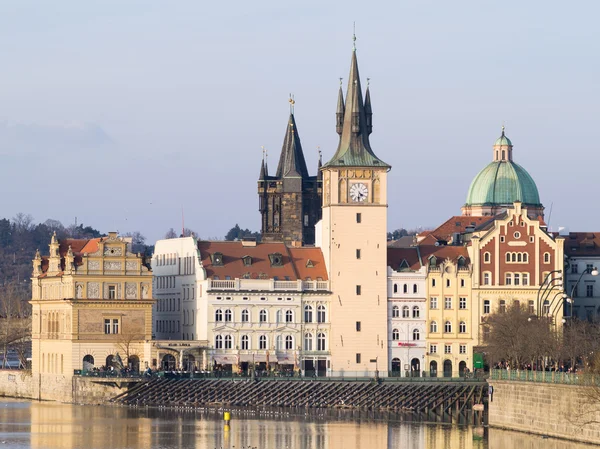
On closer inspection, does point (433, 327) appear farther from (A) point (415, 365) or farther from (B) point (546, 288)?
(B) point (546, 288)

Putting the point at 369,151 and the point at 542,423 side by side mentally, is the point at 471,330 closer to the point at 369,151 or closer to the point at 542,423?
the point at 369,151

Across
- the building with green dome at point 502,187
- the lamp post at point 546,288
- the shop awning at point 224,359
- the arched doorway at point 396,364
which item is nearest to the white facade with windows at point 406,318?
the arched doorway at point 396,364

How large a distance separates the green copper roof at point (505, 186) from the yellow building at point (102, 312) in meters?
45.7

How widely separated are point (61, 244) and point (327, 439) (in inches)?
2065

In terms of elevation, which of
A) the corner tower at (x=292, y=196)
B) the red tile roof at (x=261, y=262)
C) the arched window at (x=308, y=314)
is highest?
the corner tower at (x=292, y=196)

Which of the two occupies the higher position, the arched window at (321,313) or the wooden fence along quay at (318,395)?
the arched window at (321,313)

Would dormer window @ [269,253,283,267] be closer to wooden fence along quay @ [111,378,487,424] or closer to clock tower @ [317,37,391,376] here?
clock tower @ [317,37,391,376]

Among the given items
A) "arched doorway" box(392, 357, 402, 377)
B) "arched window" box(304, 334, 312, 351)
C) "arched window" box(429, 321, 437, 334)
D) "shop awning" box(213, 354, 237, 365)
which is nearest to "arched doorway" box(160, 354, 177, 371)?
"shop awning" box(213, 354, 237, 365)

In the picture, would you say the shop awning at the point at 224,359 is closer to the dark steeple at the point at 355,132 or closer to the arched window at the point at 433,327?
the arched window at the point at 433,327

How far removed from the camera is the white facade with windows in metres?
165

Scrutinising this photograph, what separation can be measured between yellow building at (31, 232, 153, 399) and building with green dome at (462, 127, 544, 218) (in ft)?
149

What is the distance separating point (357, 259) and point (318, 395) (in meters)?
18.5

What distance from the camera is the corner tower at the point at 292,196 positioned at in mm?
196250

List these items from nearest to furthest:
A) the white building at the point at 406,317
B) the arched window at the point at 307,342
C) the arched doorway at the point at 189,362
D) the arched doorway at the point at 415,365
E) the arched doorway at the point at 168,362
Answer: the arched doorway at the point at 189,362 < the arched doorway at the point at 168,362 < the arched window at the point at 307,342 < the arched doorway at the point at 415,365 < the white building at the point at 406,317
